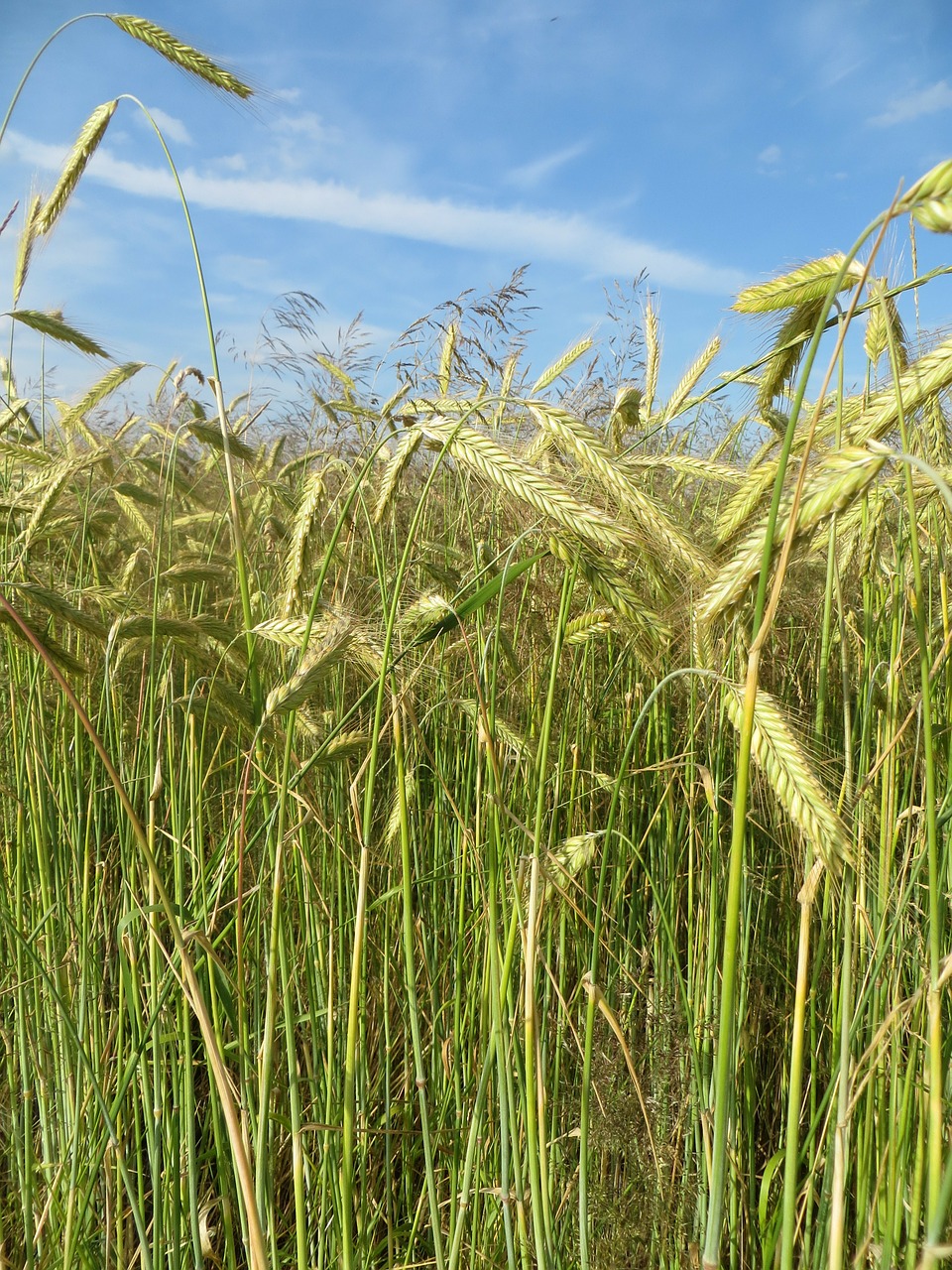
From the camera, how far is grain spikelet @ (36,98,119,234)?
65.6 inches

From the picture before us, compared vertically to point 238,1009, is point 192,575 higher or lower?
higher

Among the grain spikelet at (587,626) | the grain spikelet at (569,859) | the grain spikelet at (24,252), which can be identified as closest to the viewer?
the grain spikelet at (569,859)

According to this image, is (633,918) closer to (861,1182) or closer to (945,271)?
(861,1182)

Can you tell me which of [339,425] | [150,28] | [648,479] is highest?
[150,28]

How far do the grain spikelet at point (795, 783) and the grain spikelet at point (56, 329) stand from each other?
168 centimetres

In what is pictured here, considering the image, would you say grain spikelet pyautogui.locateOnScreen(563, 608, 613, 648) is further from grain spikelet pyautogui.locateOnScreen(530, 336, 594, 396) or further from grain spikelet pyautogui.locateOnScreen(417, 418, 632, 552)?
grain spikelet pyautogui.locateOnScreen(530, 336, 594, 396)

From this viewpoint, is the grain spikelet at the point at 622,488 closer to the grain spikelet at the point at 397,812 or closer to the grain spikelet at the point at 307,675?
the grain spikelet at the point at 307,675

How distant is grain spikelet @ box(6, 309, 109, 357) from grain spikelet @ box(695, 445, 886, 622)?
1635 mm

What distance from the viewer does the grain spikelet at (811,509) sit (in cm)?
74

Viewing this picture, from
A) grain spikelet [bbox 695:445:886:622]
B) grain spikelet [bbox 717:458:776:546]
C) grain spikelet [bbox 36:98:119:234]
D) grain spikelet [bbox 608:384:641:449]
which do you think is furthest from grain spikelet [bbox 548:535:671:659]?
grain spikelet [bbox 36:98:119:234]

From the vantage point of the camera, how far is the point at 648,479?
2018 mm

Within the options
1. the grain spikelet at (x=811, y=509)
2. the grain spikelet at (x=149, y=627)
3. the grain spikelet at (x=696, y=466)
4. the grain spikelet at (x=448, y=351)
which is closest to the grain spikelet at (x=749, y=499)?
the grain spikelet at (x=811, y=509)

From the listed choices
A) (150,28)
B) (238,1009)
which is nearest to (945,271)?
(238,1009)

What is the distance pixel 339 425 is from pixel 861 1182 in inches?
92.1
